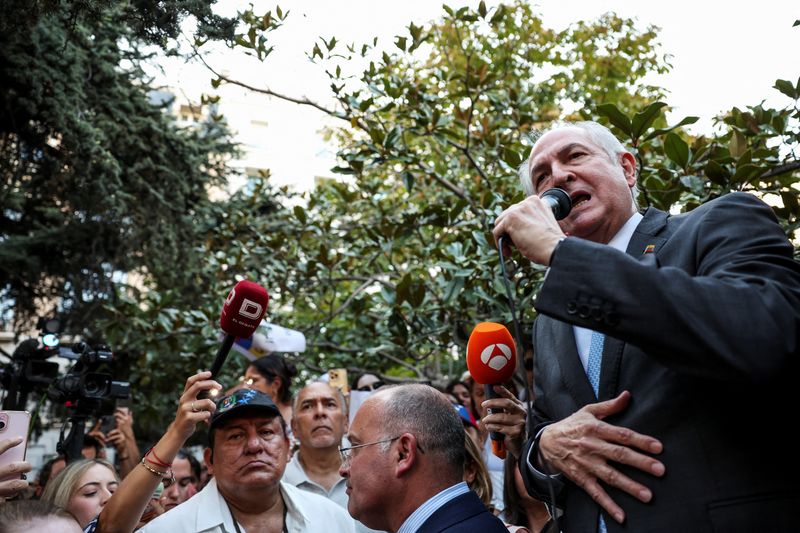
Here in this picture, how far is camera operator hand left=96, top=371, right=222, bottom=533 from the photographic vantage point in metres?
3.22

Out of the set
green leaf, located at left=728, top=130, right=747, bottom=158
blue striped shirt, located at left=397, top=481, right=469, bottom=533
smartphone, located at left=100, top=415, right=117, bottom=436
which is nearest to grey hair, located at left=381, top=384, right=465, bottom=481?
blue striped shirt, located at left=397, top=481, right=469, bottom=533

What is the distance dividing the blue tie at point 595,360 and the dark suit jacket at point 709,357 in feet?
0.46

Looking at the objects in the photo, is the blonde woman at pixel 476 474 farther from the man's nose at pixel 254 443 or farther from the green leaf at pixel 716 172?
the green leaf at pixel 716 172

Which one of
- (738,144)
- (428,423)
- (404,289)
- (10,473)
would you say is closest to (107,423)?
(404,289)

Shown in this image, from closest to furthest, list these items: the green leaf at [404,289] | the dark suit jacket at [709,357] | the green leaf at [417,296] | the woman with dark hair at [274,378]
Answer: the dark suit jacket at [709,357], the green leaf at [404,289], the green leaf at [417,296], the woman with dark hair at [274,378]

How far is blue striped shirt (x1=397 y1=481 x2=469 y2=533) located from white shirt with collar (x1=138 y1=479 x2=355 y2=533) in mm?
1338

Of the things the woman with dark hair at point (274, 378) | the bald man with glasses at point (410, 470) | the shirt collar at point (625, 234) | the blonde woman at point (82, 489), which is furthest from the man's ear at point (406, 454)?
the woman with dark hair at point (274, 378)

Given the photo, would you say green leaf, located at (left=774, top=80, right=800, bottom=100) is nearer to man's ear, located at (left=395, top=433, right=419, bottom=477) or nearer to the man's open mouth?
the man's open mouth

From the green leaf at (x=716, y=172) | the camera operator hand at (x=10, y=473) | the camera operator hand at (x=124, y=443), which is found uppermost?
the green leaf at (x=716, y=172)

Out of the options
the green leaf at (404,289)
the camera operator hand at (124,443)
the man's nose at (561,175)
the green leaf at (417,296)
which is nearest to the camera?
the man's nose at (561,175)

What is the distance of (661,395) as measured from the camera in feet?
6.17

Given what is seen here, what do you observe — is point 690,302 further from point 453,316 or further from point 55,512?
point 453,316

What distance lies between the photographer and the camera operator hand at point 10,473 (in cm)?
285

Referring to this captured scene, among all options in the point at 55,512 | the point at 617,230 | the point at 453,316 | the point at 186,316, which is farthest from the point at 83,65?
the point at 617,230
